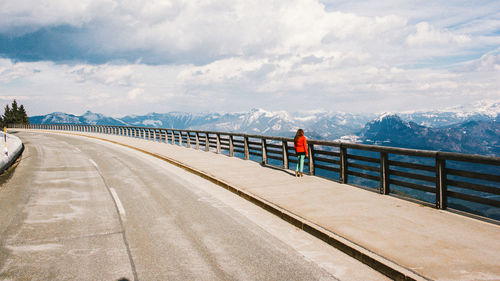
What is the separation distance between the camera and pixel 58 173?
44.9 feet

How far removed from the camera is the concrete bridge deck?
481cm

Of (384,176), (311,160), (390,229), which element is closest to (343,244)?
(390,229)

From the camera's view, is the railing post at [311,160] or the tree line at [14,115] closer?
the railing post at [311,160]

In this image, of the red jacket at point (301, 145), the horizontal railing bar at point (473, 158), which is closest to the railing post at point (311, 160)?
the red jacket at point (301, 145)

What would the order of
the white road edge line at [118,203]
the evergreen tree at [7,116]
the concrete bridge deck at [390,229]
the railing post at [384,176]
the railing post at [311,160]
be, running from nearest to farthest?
the concrete bridge deck at [390,229]
the white road edge line at [118,203]
the railing post at [384,176]
the railing post at [311,160]
the evergreen tree at [7,116]

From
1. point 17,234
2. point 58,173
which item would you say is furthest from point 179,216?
point 58,173

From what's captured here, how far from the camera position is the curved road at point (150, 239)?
483 centimetres

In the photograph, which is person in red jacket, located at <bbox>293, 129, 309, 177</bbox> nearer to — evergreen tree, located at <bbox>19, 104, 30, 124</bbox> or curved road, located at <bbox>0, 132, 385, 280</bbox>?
curved road, located at <bbox>0, 132, 385, 280</bbox>

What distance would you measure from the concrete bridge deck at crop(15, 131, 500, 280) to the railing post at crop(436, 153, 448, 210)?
0.29 metres

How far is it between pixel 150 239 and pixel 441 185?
6.68 meters

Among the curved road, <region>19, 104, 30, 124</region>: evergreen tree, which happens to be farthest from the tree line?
the curved road

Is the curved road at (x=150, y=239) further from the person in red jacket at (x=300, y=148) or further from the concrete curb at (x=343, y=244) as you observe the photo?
the person in red jacket at (x=300, y=148)

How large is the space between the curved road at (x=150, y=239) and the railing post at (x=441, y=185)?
3713 mm

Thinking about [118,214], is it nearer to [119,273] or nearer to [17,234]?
[17,234]
